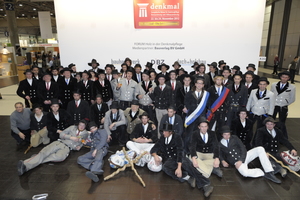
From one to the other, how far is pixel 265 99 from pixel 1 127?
325 inches

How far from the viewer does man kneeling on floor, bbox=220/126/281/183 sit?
4246 millimetres

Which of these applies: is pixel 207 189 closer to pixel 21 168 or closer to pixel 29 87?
pixel 21 168

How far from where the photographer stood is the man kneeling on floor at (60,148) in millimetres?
4500

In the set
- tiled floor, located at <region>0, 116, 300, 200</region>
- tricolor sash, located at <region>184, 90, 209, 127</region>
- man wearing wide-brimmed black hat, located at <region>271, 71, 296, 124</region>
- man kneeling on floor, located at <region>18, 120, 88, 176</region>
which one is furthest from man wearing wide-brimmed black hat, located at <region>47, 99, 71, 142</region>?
man wearing wide-brimmed black hat, located at <region>271, 71, 296, 124</region>

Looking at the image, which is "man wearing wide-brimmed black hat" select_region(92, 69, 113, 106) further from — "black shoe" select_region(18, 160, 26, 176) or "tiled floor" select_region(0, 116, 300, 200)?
"black shoe" select_region(18, 160, 26, 176)

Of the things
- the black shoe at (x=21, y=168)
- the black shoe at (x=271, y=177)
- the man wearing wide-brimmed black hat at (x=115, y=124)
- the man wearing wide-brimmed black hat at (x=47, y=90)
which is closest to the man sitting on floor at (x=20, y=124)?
the man wearing wide-brimmed black hat at (x=47, y=90)

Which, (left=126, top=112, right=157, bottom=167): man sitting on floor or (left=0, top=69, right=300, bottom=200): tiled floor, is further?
(left=126, top=112, right=157, bottom=167): man sitting on floor

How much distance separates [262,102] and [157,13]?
599 centimetres

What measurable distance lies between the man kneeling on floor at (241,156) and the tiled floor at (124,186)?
5.2 inches

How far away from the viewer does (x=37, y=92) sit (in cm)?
668

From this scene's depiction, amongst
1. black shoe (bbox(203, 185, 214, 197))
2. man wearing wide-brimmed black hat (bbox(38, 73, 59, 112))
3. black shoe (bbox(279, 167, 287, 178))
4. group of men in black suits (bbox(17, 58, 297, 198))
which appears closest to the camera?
black shoe (bbox(203, 185, 214, 197))

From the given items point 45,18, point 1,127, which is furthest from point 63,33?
point 1,127

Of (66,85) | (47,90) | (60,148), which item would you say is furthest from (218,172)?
(47,90)

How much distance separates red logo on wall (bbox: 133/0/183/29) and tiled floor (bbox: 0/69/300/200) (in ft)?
22.1
